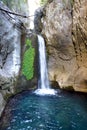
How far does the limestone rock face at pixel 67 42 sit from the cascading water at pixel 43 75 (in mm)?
412

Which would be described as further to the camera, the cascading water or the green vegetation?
the green vegetation

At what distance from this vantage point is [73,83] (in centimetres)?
1470

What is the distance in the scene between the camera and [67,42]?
1548 centimetres

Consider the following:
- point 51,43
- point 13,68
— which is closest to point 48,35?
point 51,43

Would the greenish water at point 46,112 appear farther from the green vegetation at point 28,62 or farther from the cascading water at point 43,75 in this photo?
the green vegetation at point 28,62

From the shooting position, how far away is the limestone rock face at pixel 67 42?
47.1ft

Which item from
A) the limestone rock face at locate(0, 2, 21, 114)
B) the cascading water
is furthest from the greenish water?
the limestone rock face at locate(0, 2, 21, 114)

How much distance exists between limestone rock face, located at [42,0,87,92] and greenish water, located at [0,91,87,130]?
148 cm

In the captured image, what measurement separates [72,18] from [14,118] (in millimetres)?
9078

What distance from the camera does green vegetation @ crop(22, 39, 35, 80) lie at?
15.3 m

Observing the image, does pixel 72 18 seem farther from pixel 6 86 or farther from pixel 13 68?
pixel 6 86

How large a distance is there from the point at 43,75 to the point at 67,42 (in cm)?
324

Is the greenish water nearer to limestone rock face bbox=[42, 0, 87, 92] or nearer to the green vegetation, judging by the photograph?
limestone rock face bbox=[42, 0, 87, 92]

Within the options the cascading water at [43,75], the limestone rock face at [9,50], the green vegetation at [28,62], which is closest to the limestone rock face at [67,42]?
the cascading water at [43,75]
